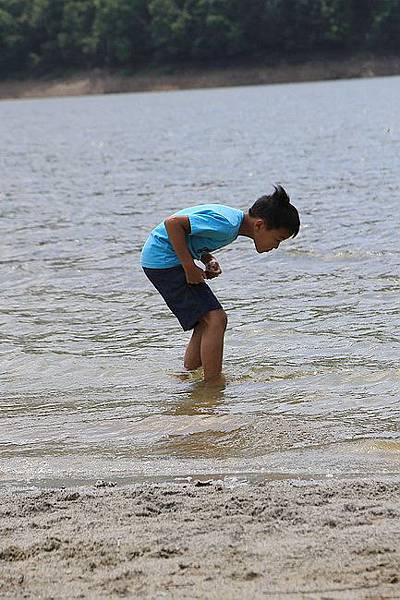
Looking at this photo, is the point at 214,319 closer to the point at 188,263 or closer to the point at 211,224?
the point at 188,263

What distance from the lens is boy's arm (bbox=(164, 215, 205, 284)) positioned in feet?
21.3

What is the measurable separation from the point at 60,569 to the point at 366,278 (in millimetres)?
7044

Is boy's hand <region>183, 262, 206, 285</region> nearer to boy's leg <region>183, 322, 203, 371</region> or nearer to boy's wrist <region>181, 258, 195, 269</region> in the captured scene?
boy's wrist <region>181, 258, 195, 269</region>

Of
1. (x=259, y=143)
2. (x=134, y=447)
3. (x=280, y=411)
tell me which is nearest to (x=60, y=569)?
(x=134, y=447)

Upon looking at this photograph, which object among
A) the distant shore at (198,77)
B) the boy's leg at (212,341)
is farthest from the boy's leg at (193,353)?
the distant shore at (198,77)

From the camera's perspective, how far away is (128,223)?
15914 mm

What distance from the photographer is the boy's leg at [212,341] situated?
7.00 metres

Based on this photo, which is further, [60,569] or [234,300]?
[234,300]

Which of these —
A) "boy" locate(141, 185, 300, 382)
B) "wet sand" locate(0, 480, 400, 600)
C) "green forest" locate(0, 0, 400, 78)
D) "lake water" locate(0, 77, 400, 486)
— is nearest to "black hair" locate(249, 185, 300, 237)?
"boy" locate(141, 185, 300, 382)

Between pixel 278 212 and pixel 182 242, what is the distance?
608 mm

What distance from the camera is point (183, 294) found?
22.8 feet

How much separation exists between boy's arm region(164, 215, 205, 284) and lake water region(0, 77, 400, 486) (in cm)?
79

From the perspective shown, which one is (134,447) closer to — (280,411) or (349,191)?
(280,411)

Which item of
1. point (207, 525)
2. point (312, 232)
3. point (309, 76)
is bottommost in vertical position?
point (309, 76)
